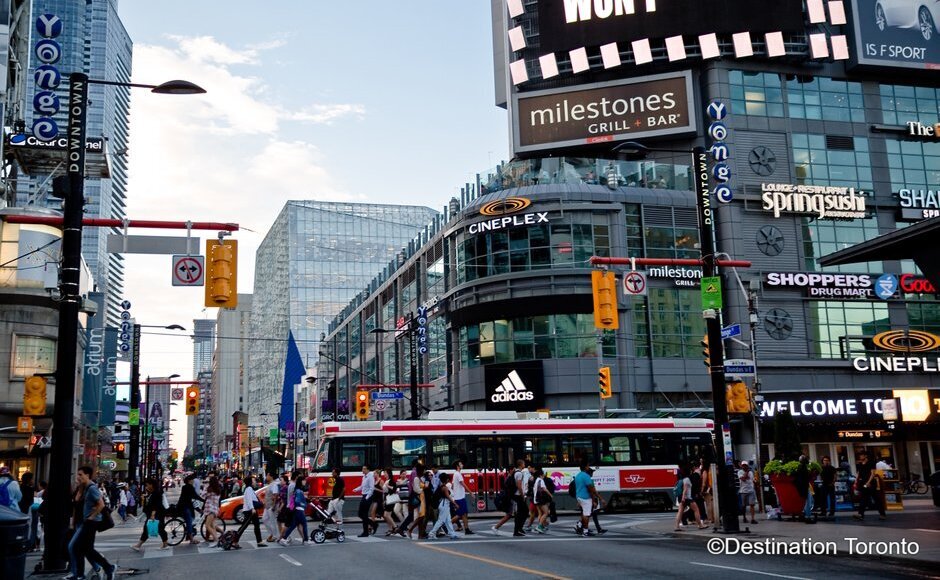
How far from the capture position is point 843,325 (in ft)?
179

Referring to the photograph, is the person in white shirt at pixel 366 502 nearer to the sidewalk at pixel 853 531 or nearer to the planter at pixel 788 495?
the sidewalk at pixel 853 531

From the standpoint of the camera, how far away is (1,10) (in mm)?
40875

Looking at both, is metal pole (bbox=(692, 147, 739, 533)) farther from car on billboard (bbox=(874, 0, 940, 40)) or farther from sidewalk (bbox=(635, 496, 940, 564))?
car on billboard (bbox=(874, 0, 940, 40))

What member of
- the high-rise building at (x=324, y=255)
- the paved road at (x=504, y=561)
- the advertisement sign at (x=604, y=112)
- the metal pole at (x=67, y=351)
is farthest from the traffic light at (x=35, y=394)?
the high-rise building at (x=324, y=255)

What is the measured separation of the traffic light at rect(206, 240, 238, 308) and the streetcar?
17295 millimetres

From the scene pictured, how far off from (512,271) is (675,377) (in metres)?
11.4

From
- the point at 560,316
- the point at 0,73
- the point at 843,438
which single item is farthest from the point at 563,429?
the point at 0,73

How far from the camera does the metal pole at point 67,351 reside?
53.6 feet

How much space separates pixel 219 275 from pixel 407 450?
18.3 m

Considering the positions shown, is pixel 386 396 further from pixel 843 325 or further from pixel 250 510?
pixel 843 325

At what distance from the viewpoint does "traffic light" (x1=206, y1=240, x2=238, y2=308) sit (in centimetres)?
1714

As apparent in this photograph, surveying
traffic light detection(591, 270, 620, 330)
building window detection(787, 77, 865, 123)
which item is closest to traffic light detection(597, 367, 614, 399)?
traffic light detection(591, 270, 620, 330)

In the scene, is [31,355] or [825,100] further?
[825,100]

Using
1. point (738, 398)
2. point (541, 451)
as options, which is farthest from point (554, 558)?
point (541, 451)
